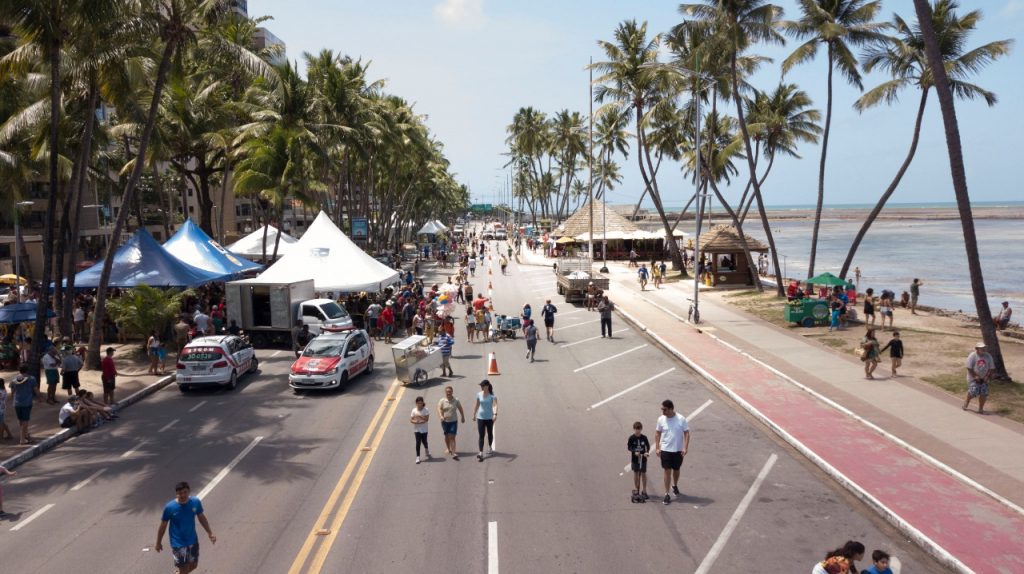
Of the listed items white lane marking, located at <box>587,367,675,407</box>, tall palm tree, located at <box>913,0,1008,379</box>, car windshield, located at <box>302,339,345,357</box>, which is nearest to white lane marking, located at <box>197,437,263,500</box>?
car windshield, located at <box>302,339,345,357</box>

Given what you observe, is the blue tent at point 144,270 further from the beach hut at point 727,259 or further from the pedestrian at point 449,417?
the beach hut at point 727,259

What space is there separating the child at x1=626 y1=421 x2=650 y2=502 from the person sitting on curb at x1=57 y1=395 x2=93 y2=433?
12.4 metres

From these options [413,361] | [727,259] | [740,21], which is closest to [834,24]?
[740,21]

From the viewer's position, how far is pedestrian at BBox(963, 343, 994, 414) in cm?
1606

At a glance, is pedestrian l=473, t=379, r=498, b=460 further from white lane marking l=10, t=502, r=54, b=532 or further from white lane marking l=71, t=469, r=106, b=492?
white lane marking l=10, t=502, r=54, b=532

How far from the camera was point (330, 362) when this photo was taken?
20375 millimetres

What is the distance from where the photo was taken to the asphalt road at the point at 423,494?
10.1 metres

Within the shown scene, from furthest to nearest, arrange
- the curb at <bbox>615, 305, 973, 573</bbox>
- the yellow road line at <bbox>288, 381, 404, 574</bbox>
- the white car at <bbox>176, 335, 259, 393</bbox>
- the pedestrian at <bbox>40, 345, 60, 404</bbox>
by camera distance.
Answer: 1. the white car at <bbox>176, 335, 259, 393</bbox>
2. the pedestrian at <bbox>40, 345, 60, 404</bbox>
3. the yellow road line at <bbox>288, 381, 404, 574</bbox>
4. the curb at <bbox>615, 305, 973, 573</bbox>

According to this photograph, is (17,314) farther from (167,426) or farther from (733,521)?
(733,521)

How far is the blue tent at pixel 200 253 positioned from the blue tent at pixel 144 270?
1865 mm

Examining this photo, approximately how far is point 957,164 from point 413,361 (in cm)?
1455

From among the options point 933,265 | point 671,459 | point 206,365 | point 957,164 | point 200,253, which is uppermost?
point 957,164

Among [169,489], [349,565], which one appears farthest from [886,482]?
[169,489]

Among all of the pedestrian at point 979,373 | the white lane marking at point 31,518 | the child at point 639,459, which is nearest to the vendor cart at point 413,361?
the white lane marking at point 31,518
